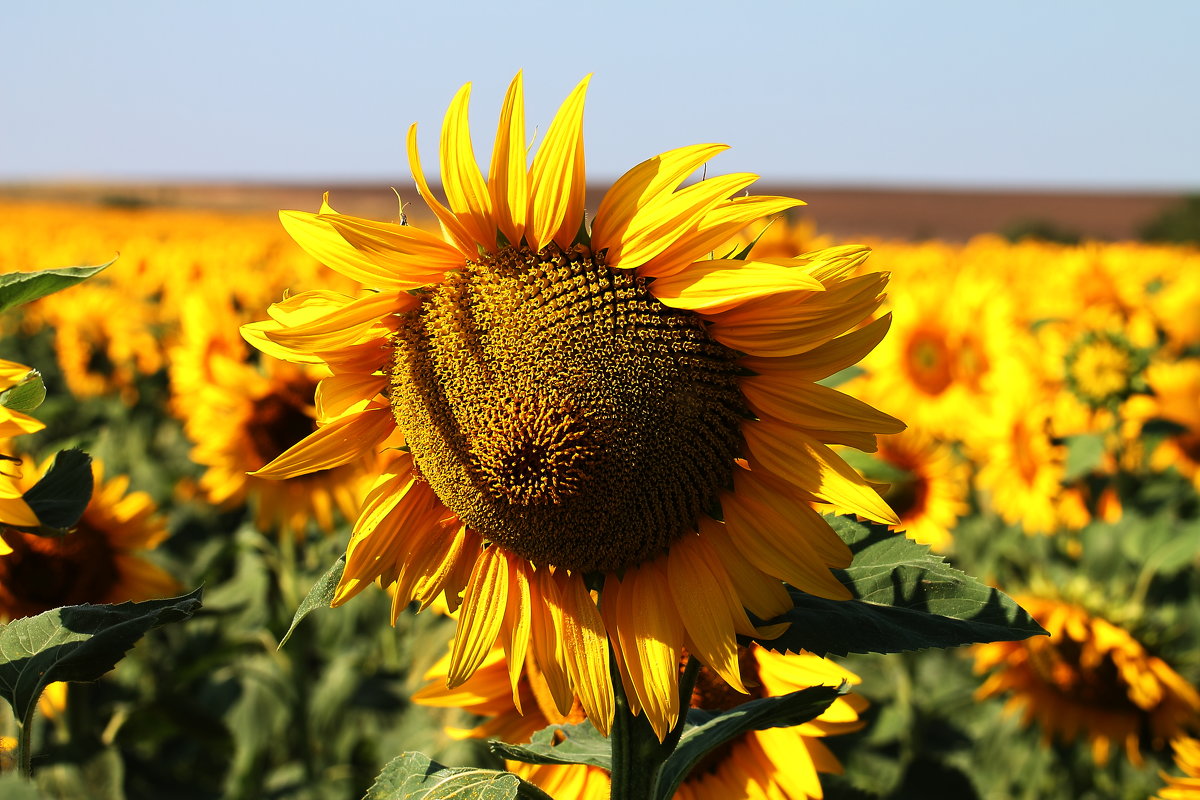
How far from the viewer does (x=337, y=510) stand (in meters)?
5.00

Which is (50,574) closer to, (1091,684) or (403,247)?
(403,247)

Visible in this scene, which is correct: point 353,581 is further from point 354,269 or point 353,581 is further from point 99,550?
point 99,550

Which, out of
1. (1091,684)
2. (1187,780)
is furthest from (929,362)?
(1187,780)

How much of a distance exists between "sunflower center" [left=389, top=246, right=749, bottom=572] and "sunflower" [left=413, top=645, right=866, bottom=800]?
0.51 m

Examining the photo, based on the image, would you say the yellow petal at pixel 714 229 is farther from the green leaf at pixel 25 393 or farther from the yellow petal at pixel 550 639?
the green leaf at pixel 25 393

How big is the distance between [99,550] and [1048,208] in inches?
2199

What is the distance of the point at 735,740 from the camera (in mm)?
1929

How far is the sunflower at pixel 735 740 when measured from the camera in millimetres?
1835

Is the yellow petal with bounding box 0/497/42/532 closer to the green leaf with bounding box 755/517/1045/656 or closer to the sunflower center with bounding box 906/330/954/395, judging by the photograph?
the green leaf with bounding box 755/517/1045/656

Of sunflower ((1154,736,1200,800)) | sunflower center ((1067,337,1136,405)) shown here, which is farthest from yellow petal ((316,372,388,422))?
sunflower center ((1067,337,1136,405))

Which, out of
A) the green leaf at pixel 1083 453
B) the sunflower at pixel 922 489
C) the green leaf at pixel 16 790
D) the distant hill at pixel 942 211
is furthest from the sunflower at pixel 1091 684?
the distant hill at pixel 942 211

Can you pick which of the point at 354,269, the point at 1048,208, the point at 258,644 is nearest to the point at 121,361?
the point at 258,644

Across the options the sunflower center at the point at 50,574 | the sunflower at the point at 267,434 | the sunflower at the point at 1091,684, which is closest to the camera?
the sunflower center at the point at 50,574

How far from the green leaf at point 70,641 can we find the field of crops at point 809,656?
25.0 inches
